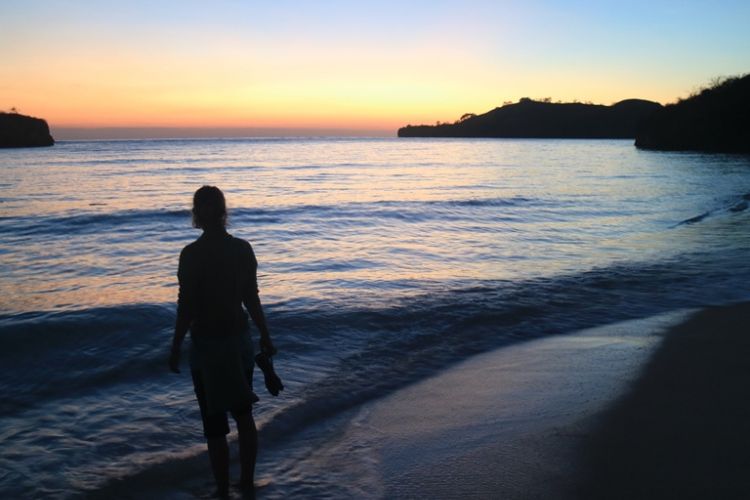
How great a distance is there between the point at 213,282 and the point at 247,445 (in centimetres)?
109

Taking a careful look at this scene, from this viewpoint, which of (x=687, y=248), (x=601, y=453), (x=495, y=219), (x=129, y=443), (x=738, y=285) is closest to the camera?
(x=601, y=453)

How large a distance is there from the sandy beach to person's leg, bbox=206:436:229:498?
100 cm

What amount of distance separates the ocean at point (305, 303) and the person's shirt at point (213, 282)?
3.95 ft

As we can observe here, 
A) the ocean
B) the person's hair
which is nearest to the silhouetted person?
the person's hair

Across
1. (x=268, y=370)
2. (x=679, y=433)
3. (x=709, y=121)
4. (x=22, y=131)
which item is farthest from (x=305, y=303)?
(x=22, y=131)

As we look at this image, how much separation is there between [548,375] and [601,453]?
6.02 ft

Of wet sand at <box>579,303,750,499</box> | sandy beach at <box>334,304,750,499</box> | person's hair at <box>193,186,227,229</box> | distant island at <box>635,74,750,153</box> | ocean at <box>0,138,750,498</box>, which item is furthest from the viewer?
distant island at <box>635,74,750,153</box>

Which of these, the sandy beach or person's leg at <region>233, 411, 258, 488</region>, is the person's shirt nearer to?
person's leg at <region>233, 411, 258, 488</region>

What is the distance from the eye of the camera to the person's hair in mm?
3604

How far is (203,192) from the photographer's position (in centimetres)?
362

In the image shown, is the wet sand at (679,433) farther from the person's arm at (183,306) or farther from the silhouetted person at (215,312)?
the person's arm at (183,306)

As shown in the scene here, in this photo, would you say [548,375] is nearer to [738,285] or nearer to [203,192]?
[203,192]

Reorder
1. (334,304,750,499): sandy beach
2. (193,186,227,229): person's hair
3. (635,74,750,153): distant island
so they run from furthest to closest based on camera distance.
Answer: (635,74,750,153): distant island, (334,304,750,499): sandy beach, (193,186,227,229): person's hair

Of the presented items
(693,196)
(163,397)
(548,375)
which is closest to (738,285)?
(548,375)
